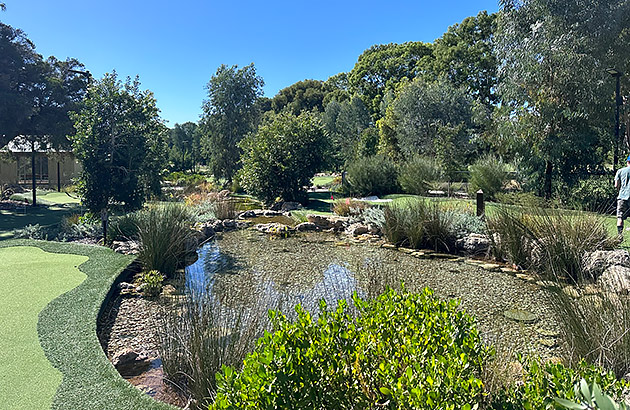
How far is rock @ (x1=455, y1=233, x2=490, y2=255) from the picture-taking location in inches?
265

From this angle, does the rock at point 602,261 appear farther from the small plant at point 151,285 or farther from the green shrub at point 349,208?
the green shrub at point 349,208

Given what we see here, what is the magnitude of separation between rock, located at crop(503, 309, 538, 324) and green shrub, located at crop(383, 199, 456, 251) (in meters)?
2.84

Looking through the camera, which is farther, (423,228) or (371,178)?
(371,178)

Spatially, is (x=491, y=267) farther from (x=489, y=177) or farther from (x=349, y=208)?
(x=489, y=177)

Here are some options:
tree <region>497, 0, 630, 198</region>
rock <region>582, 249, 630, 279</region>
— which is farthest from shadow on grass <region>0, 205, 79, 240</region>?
tree <region>497, 0, 630, 198</region>

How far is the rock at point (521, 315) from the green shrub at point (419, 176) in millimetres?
9704

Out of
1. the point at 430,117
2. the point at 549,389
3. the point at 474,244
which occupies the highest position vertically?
the point at 430,117

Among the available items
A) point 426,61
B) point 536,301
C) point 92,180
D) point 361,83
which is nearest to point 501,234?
point 536,301

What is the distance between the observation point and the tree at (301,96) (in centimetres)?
4962

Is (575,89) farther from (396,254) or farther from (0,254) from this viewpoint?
(0,254)

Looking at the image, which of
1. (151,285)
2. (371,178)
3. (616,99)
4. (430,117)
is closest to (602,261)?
A: (151,285)

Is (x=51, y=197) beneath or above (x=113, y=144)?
beneath

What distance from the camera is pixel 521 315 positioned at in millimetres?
4184

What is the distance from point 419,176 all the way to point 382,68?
24179 millimetres
